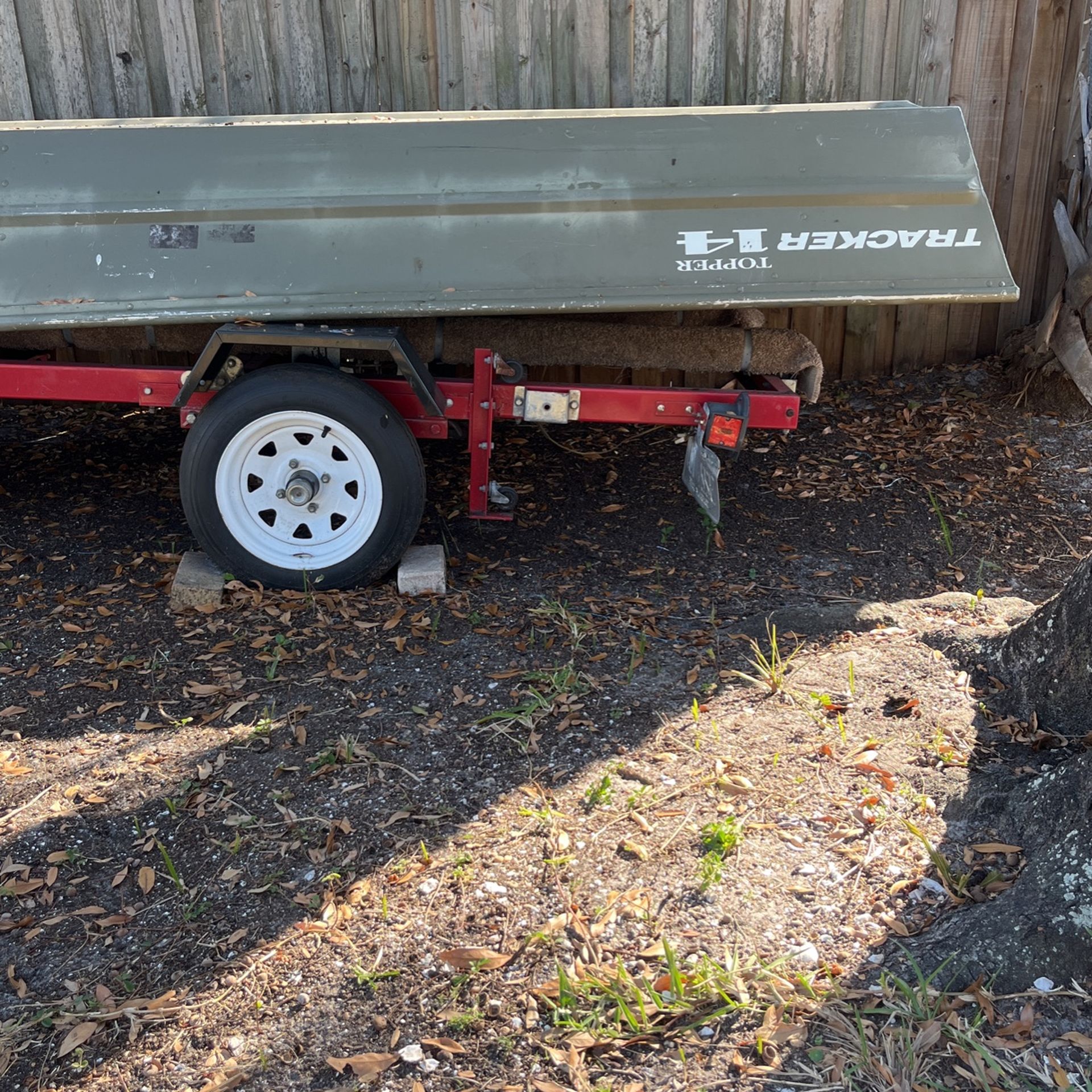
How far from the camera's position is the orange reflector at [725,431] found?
158 inches

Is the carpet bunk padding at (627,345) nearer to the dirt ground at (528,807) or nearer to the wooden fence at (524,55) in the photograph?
the dirt ground at (528,807)

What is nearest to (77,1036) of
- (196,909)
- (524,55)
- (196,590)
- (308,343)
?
(196,909)

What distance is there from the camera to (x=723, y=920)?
248cm

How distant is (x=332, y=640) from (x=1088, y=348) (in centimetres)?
412

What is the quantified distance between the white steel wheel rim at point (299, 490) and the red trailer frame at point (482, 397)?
247 mm

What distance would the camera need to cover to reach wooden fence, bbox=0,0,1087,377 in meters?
5.30

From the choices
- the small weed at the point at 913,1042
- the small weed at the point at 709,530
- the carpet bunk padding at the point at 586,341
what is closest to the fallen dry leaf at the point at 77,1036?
the small weed at the point at 913,1042

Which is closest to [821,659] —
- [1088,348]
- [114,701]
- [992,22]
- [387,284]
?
[387,284]

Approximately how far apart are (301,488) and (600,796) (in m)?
1.79

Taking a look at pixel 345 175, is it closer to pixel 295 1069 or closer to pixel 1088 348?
pixel 295 1069

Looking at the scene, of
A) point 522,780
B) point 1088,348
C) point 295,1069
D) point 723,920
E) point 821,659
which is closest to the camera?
point 295,1069

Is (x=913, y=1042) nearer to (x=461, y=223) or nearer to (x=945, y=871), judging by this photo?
(x=945, y=871)

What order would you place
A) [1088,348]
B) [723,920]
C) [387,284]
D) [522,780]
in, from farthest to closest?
1. [1088,348]
2. [387,284]
3. [522,780]
4. [723,920]

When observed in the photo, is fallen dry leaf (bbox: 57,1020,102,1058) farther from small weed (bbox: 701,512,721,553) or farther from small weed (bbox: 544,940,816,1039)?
small weed (bbox: 701,512,721,553)
